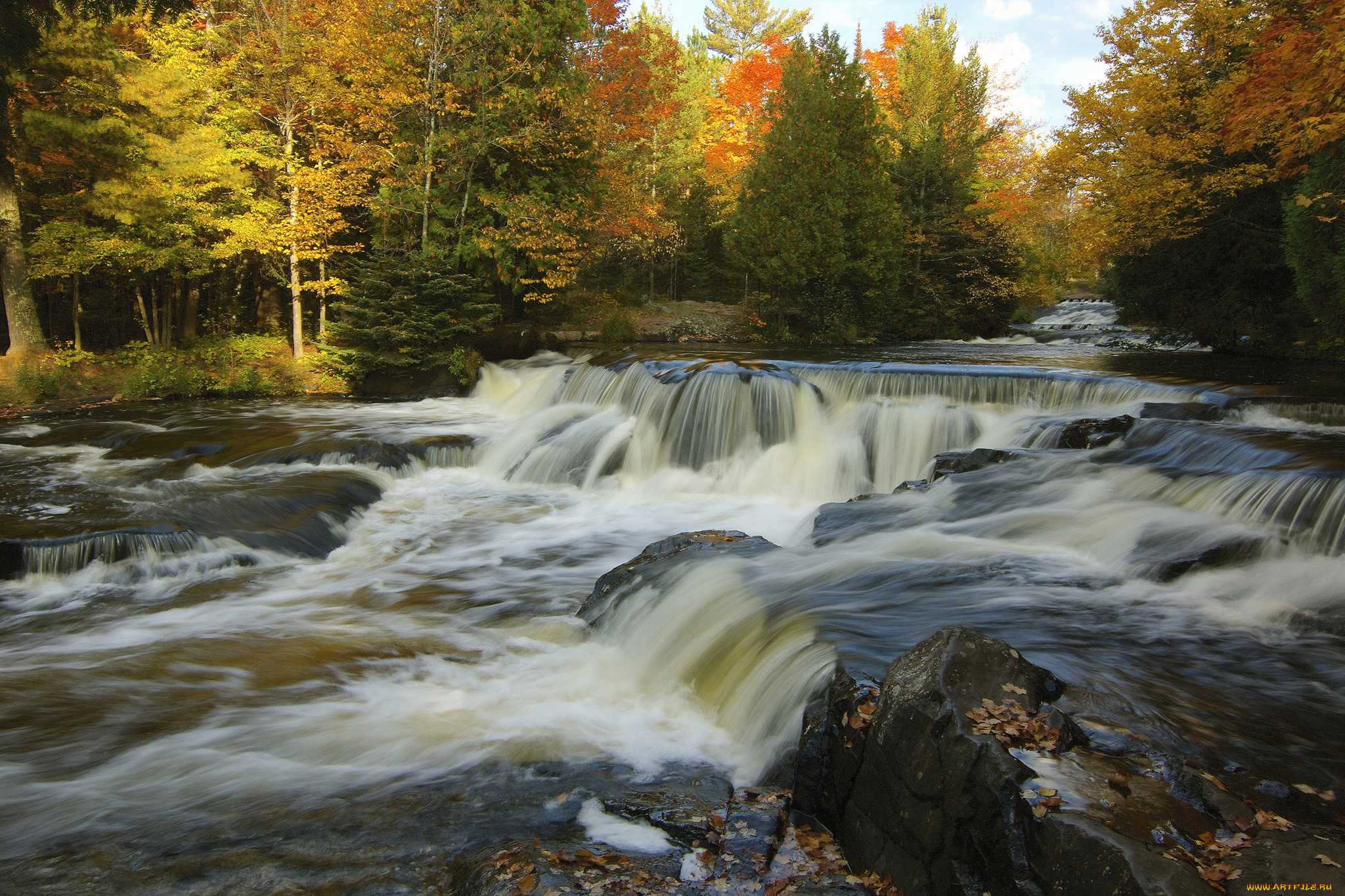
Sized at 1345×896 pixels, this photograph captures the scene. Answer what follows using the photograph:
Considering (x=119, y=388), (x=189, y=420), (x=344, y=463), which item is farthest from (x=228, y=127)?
(x=344, y=463)

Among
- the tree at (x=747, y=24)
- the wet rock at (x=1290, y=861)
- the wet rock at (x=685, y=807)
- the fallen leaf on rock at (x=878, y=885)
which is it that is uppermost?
the tree at (x=747, y=24)

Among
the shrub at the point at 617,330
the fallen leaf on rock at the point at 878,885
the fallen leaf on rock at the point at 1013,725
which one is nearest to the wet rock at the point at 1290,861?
the fallen leaf on rock at the point at 1013,725

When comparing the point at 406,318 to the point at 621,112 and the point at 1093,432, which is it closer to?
Result: the point at 621,112

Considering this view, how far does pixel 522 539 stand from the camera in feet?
27.3

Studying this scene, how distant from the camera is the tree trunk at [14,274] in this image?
44.9 feet

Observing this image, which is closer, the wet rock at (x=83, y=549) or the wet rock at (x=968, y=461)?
the wet rock at (x=83, y=549)

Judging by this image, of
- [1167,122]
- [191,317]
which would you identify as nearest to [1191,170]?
[1167,122]

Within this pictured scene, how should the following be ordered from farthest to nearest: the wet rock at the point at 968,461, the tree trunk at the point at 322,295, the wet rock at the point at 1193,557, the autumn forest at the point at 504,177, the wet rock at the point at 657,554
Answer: the tree trunk at the point at 322,295
the autumn forest at the point at 504,177
the wet rock at the point at 968,461
the wet rock at the point at 657,554
the wet rock at the point at 1193,557

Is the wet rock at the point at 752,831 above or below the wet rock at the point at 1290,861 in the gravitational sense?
below

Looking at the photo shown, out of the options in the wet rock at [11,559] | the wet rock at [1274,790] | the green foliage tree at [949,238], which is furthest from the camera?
the green foliage tree at [949,238]

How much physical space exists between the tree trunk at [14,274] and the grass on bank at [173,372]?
1.35 ft

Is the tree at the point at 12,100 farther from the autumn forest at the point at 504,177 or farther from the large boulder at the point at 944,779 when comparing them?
the large boulder at the point at 944,779

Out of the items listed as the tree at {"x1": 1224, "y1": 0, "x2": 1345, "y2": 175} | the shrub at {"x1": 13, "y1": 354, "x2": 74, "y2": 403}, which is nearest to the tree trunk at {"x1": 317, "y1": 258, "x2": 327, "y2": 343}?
the shrub at {"x1": 13, "y1": 354, "x2": 74, "y2": 403}

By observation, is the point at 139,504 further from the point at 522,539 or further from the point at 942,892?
the point at 942,892
